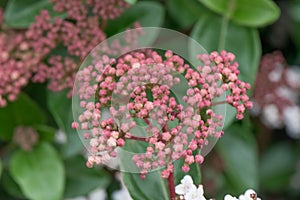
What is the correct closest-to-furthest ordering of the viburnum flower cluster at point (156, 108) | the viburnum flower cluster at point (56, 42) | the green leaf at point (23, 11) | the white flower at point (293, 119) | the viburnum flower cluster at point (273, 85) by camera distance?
the viburnum flower cluster at point (156, 108)
the viburnum flower cluster at point (56, 42)
the green leaf at point (23, 11)
the viburnum flower cluster at point (273, 85)
the white flower at point (293, 119)

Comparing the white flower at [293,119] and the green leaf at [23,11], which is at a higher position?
the green leaf at [23,11]

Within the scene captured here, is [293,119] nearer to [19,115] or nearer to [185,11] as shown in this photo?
[185,11]

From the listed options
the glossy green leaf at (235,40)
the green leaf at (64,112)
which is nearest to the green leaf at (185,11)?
the glossy green leaf at (235,40)

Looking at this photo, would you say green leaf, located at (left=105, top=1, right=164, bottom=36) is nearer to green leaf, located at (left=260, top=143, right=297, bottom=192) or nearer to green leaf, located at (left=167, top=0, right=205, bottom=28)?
green leaf, located at (left=167, top=0, right=205, bottom=28)

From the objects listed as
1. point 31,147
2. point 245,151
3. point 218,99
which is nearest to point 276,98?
point 245,151

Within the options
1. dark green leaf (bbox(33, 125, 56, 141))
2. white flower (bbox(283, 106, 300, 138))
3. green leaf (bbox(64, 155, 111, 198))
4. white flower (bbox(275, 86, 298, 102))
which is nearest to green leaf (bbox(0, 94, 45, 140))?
dark green leaf (bbox(33, 125, 56, 141))

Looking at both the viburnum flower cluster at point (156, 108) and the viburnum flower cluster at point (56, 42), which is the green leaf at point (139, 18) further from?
the viburnum flower cluster at point (156, 108)
